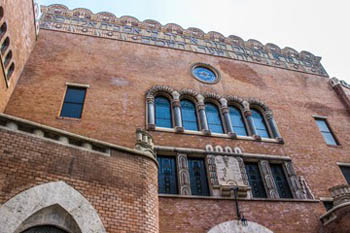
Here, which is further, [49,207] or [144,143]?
[144,143]

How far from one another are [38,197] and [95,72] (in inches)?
283

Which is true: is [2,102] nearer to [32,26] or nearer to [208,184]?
[32,26]

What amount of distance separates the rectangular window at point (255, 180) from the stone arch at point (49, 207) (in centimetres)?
589

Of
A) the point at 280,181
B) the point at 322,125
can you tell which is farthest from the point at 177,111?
the point at 322,125

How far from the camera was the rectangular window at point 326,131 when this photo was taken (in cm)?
1226

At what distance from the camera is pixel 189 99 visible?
11.4m

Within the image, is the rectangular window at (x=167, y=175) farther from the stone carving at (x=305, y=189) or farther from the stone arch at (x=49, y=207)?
the stone carving at (x=305, y=189)

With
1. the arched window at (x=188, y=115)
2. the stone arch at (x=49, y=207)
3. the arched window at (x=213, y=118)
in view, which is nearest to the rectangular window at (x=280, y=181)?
the arched window at (x=213, y=118)

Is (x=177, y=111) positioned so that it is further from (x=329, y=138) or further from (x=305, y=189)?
(x=329, y=138)

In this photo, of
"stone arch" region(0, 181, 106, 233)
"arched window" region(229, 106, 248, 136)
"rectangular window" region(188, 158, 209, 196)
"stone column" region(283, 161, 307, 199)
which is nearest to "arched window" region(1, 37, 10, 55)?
"stone arch" region(0, 181, 106, 233)

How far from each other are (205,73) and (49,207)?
31.5 ft

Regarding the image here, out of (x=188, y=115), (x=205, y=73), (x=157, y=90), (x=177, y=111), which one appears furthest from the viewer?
(x=205, y=73)

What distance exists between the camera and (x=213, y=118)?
1104 centimetres

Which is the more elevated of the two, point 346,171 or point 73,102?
point 73,102
